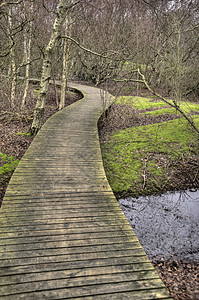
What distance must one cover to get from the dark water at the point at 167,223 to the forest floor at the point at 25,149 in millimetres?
352

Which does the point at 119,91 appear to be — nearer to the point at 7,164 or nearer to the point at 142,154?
the point at 142,154

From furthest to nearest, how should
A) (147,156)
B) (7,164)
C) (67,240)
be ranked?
(147,156)
(7,164)
(67,240)

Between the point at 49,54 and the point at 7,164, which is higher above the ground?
the point at 49,54

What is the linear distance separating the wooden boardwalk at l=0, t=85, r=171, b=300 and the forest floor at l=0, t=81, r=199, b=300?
1.28 metres

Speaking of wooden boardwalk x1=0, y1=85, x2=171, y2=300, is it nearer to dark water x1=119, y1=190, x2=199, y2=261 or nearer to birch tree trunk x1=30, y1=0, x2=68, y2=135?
dark water x1=119, y1=190, x2=199, y2=261

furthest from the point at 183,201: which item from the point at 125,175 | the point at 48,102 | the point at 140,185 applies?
the point at 48,102

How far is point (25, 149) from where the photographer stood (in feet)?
30.4

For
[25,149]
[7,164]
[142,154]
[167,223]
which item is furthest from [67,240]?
[142,154]

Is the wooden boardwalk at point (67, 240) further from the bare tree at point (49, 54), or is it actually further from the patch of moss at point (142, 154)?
the bare tree at point (49, 54)

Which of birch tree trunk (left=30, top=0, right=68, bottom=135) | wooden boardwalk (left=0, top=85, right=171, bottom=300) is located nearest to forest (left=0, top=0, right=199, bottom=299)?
birch tree trunk (left=30, top=0, right=68, bottom=135)

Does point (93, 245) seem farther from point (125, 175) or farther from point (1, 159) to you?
point (1, 159)

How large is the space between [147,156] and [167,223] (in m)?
3.82

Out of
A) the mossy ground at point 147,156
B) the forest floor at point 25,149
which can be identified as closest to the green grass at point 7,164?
the forest floor at point 25,149

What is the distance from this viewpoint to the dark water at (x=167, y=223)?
18.0 ft
